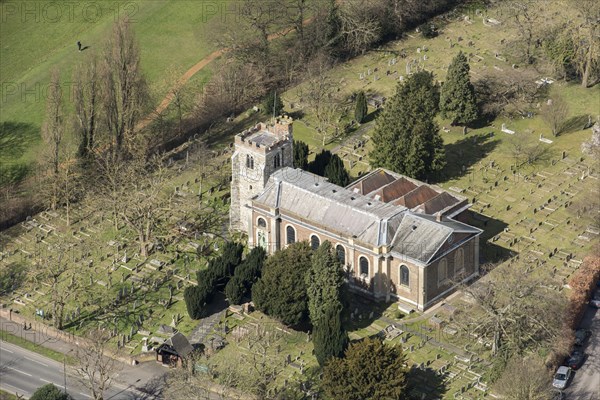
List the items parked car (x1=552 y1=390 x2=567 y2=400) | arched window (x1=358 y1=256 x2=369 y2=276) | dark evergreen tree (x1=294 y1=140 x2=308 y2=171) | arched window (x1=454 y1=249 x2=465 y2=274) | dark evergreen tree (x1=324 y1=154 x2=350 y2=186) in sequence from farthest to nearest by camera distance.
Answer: dark evergreen tree (x1=294 y1=140 x2=308 y2=171), dark evergreen tree (x1=324 y1=154 x2=350 y2=186), arched window (x1=454 y1=249 x2=465 y2=274), arched window (x1=358 y1=256 x2=369 y2=276), parked car (x1=552 y1=390 x2=567 y2=400)

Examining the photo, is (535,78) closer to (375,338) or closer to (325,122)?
(325,122)

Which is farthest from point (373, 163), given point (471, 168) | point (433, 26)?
point (433, 26)

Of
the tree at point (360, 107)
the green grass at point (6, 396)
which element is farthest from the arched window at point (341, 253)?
the green grass at point (6, 396)

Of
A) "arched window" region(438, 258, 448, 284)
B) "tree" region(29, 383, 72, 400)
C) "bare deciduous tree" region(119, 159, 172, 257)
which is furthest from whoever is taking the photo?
"bare deciduous tree" region(119, 159, 172, 257)

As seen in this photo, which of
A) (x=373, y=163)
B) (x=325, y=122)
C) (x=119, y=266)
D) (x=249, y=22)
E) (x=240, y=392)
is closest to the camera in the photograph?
(x=240, y=392)

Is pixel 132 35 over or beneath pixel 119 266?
over

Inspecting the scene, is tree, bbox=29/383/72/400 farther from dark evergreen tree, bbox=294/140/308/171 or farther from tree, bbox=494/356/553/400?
dark evergreen tree, bbox=294/140/308/171

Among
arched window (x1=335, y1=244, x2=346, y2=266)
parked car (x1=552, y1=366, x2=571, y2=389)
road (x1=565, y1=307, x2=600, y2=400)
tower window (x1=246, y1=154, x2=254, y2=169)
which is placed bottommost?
road (x1=565, y1=307, x2=600, y2=400)

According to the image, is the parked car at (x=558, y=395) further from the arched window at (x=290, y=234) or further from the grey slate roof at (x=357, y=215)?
the arched window at (x=290, y=234)

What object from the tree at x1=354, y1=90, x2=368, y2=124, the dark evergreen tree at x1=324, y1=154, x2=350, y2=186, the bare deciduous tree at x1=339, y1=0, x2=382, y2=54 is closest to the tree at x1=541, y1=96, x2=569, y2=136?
the tree at x1=354, y1=90, x2=368, y2=124
